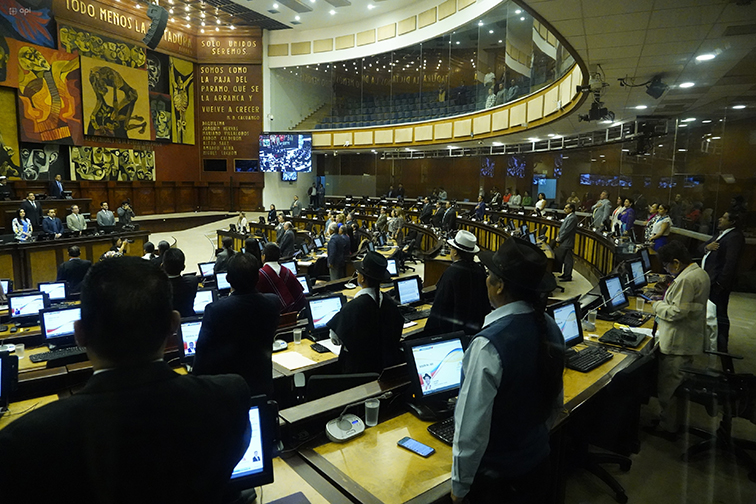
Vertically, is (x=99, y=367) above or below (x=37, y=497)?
above

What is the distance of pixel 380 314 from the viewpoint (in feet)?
10.6

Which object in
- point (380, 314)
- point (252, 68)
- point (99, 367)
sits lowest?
point (380, 314)

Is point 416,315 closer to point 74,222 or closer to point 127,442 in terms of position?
point 127,442

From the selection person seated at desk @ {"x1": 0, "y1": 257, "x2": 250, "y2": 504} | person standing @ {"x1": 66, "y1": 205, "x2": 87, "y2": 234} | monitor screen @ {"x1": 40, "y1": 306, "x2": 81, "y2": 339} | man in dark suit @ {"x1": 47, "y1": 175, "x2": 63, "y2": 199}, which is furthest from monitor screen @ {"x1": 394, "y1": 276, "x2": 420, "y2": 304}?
man in dark suit @ {"x1": 47, "y1": 175, "x2": 63, "y2": 199}

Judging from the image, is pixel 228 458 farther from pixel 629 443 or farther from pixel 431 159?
pixel 431 159

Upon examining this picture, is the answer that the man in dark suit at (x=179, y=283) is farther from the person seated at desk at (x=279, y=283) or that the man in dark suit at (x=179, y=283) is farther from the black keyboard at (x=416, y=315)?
the black keyboard at (x=416, y=315)

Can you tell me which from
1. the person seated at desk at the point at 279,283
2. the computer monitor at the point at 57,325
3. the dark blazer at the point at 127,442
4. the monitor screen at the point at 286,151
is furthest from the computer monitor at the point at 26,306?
the monitor screen at the point at 286,151

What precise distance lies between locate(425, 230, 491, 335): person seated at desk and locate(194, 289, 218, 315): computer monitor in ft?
7.74

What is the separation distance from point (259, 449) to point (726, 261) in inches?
239

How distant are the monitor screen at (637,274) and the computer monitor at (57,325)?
19.9ft

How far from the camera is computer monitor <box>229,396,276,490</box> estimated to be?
1.77 m

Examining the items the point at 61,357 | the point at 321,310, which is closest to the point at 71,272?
the point at 61,357

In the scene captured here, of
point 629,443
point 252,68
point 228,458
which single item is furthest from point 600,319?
point 252,68

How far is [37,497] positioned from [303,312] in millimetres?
3925
